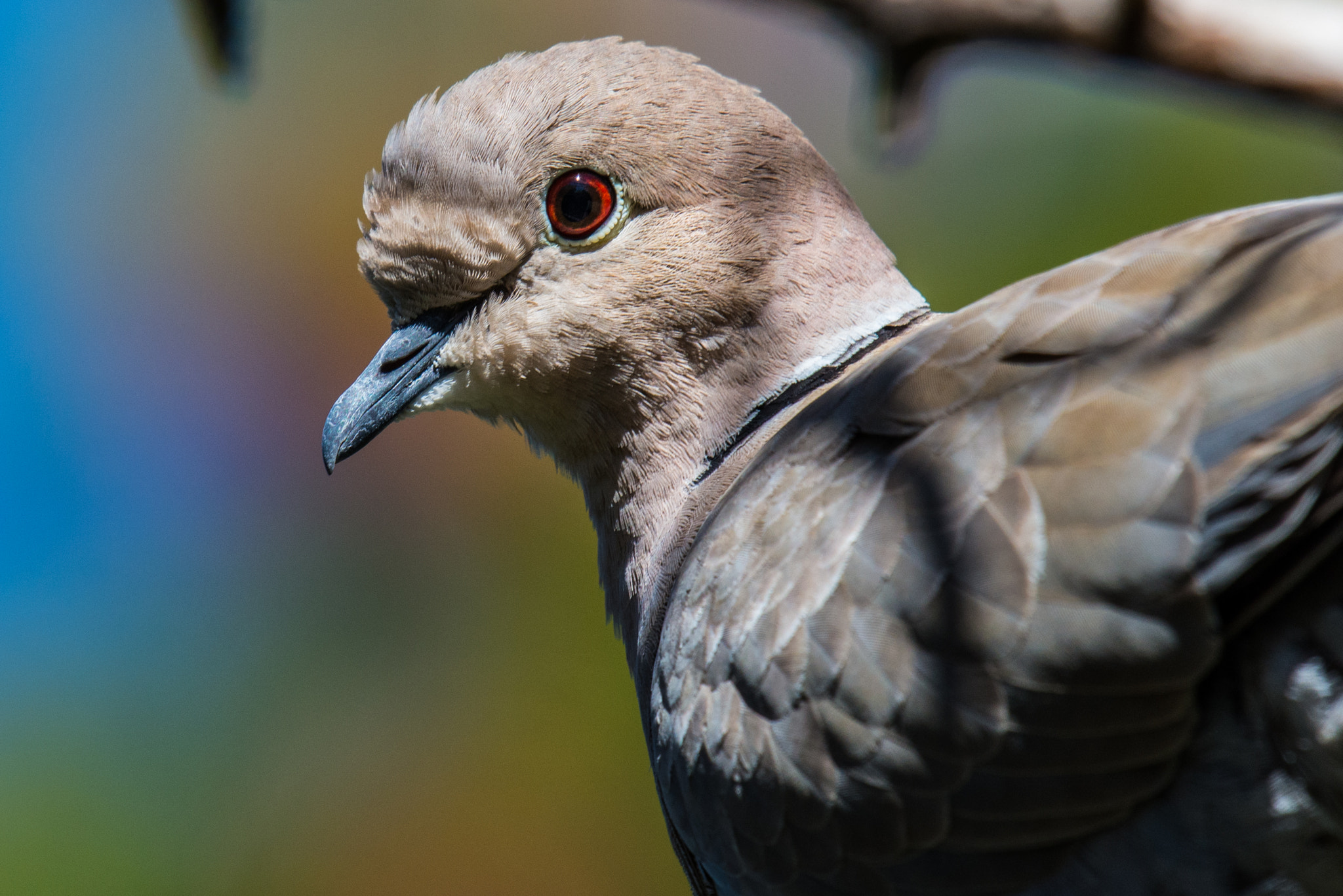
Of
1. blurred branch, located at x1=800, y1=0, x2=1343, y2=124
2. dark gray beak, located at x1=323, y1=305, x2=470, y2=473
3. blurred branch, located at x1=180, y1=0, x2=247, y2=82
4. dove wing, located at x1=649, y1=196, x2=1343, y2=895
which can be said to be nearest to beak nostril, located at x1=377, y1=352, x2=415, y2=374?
dark gray beak, located at x1=323, y1=305, x2=470, y2=473

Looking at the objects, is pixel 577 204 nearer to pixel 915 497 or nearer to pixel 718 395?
pixel 718 395

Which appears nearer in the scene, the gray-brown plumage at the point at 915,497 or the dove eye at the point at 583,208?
the gray-brown plumage at the point at 915,497

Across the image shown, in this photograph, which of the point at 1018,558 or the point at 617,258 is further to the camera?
the point at 617,258

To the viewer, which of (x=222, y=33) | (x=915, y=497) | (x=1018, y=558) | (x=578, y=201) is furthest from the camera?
(x=222, y=33)

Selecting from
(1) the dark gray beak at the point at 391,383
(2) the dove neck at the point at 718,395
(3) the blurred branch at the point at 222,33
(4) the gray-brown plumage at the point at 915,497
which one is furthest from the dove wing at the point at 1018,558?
(3) the blurred branch at the point at 222,33

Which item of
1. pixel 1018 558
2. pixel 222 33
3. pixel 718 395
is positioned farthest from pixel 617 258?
pixel 222 33

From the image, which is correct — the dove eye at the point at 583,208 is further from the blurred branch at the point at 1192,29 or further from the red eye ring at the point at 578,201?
the blurred branch at the point at 1192,29

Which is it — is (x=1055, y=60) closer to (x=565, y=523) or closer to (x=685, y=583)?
(x=685, y=583)
